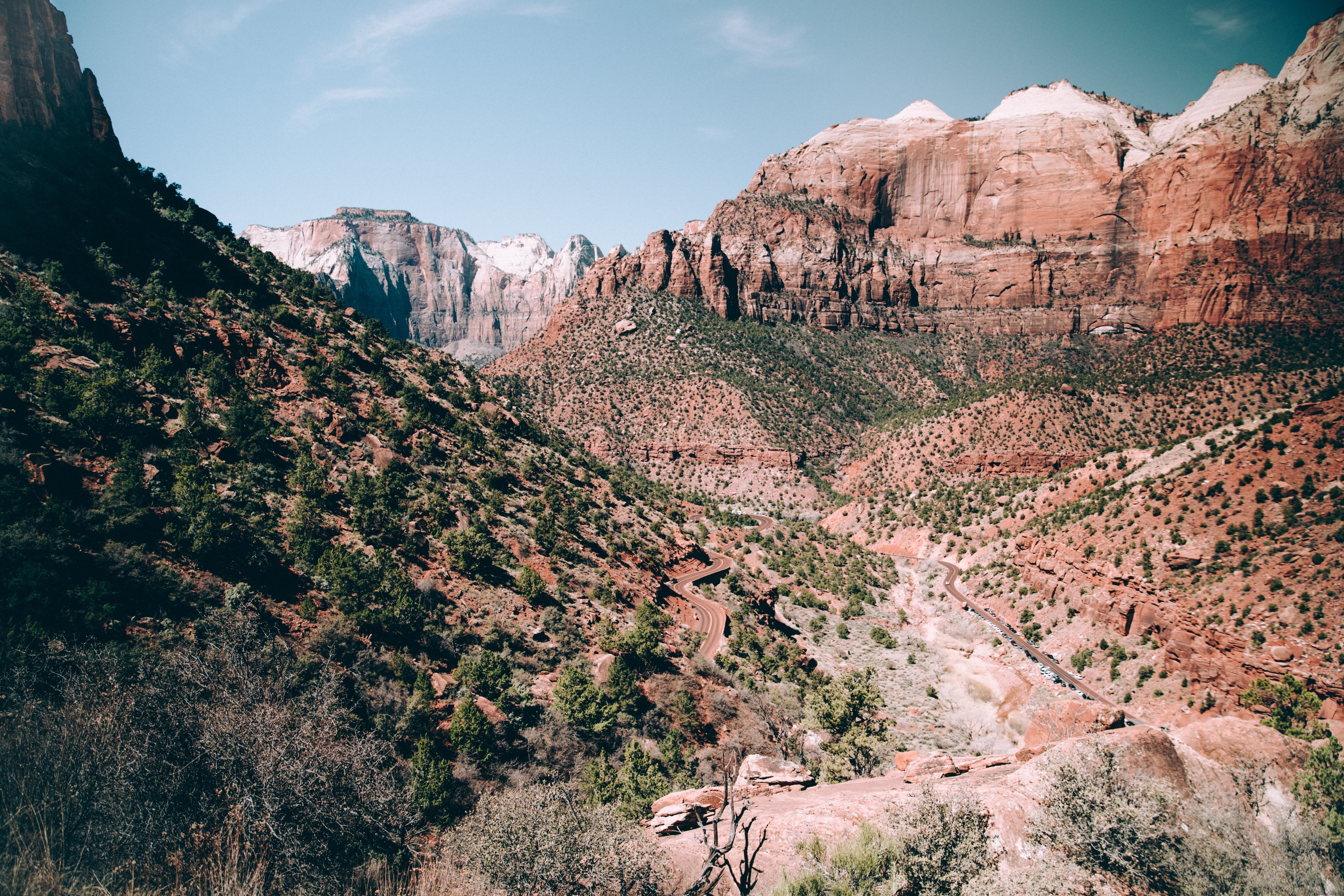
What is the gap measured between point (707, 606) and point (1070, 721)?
80.7 feet

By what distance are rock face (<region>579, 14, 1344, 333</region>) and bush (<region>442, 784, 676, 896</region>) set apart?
348 feet

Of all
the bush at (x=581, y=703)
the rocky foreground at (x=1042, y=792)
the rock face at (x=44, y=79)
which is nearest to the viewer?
the rocky foreground at (x=1042, y=792)

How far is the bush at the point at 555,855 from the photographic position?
33.2 feet

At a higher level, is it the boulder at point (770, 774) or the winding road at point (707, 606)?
the boulder at point (770, 774)

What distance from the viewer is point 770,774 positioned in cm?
1706

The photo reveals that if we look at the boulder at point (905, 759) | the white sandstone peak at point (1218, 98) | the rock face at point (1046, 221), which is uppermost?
the white sandstone peak at point (1218, 98)

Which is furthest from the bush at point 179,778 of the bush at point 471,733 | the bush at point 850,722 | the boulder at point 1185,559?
the boulder at point 1185,559

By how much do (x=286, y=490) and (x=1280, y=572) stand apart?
147 feet

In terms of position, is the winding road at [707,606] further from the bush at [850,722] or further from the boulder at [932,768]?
the boulder at [932,768]

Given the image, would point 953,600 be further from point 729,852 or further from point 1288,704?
point 729,852

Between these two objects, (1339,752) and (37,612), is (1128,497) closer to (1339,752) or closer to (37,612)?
(1339,752)

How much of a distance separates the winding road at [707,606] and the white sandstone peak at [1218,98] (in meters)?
140

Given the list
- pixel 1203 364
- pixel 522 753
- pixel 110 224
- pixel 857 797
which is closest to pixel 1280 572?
pixel 857 797

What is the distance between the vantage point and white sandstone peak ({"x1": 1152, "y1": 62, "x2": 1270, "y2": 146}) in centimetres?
12031
